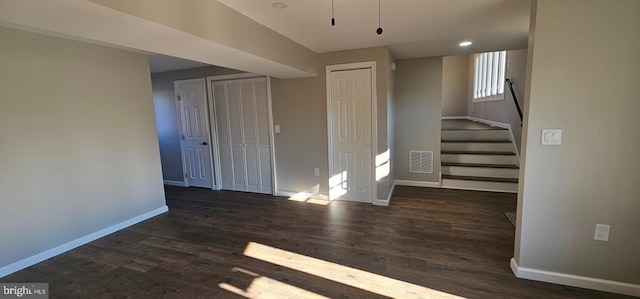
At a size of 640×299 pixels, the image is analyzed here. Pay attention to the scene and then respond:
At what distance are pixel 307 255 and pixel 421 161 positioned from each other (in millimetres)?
3097

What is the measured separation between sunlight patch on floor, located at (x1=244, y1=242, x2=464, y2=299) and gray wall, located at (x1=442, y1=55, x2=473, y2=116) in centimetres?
828

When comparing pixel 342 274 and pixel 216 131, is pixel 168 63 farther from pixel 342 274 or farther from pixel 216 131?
pixel 342 274

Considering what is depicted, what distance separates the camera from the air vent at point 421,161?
4.69 metres

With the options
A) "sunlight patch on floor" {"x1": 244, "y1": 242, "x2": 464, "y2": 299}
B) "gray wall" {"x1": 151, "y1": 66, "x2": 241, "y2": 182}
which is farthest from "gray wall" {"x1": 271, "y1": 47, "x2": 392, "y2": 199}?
"gray wall" {"x1": 151, "y1": 66, "x2": 241, "y2": 182}

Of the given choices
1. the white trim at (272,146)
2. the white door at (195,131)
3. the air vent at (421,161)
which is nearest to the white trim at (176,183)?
the white door at (195,131)

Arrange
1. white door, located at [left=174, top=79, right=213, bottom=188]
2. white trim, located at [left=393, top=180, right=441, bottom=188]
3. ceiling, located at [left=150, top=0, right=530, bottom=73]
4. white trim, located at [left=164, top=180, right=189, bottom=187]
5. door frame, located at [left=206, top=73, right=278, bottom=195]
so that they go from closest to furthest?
ceiling, located at [left=150, top=0, right=530, bottom=73]
door frame, located at [left=206, top=73, right=278, bottom=195]
white trim, located at [left=393, top=180, right=441, bottom=188]
white door, located at [left=174, top=79, right=213, bottom=188]
white trim, located at [left=164, top=180, right=189, bottom=187]

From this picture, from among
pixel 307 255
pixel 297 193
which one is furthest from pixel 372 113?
pixel 307 255

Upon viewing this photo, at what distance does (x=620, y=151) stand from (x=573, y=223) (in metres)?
0.60

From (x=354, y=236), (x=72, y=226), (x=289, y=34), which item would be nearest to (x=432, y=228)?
(x=354, y=236)

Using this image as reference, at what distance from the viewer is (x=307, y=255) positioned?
2.55m

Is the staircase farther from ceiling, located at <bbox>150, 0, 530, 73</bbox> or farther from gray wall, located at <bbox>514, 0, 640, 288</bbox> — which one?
gray wall, located at <bbox>514, 0, 640, 288</bbox>

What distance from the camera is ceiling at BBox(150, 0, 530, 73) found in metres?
A: 2.22

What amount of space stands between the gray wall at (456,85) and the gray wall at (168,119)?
26.3 feet

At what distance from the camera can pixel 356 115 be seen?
383cm
